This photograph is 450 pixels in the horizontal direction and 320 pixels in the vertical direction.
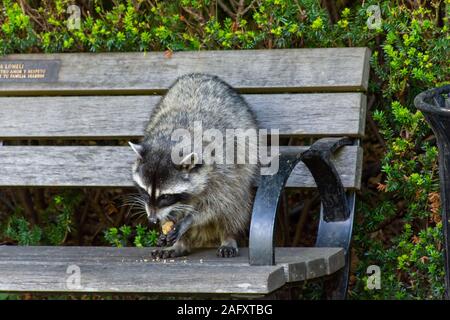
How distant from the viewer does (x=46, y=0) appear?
17.5ft

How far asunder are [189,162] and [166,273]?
89 centimetres

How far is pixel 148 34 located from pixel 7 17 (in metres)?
0.86

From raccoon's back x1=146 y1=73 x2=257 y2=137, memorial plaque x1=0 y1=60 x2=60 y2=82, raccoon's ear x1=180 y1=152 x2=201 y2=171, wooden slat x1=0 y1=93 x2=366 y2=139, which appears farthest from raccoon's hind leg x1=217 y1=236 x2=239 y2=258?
memorial plaque x1=0 y1=60 x2=60 y2=82

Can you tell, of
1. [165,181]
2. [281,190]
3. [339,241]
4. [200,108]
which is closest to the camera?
[281,190]

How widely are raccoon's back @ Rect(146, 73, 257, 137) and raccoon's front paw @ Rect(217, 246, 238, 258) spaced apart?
0.61 m

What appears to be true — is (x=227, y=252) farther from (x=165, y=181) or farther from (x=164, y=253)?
(x=165, y=181)

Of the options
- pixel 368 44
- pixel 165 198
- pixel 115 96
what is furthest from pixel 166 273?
pixel 368 44

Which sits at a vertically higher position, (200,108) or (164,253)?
(200,108)

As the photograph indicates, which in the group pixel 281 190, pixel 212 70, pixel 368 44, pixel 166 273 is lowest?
pixel 166 273

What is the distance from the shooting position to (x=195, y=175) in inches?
180

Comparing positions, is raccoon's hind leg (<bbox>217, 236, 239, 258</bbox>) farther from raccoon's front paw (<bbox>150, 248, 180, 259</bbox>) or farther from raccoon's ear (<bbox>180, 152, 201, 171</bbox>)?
raccoon's ear (<bbox>180, 152, 201, 171</bbox>)

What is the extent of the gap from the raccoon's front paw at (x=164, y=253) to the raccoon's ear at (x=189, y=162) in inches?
16.9

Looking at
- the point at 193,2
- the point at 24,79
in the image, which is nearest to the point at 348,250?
the point at 193,2

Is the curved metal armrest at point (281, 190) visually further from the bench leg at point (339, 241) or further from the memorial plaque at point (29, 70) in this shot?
the memorial plaque at point (29, 70)
